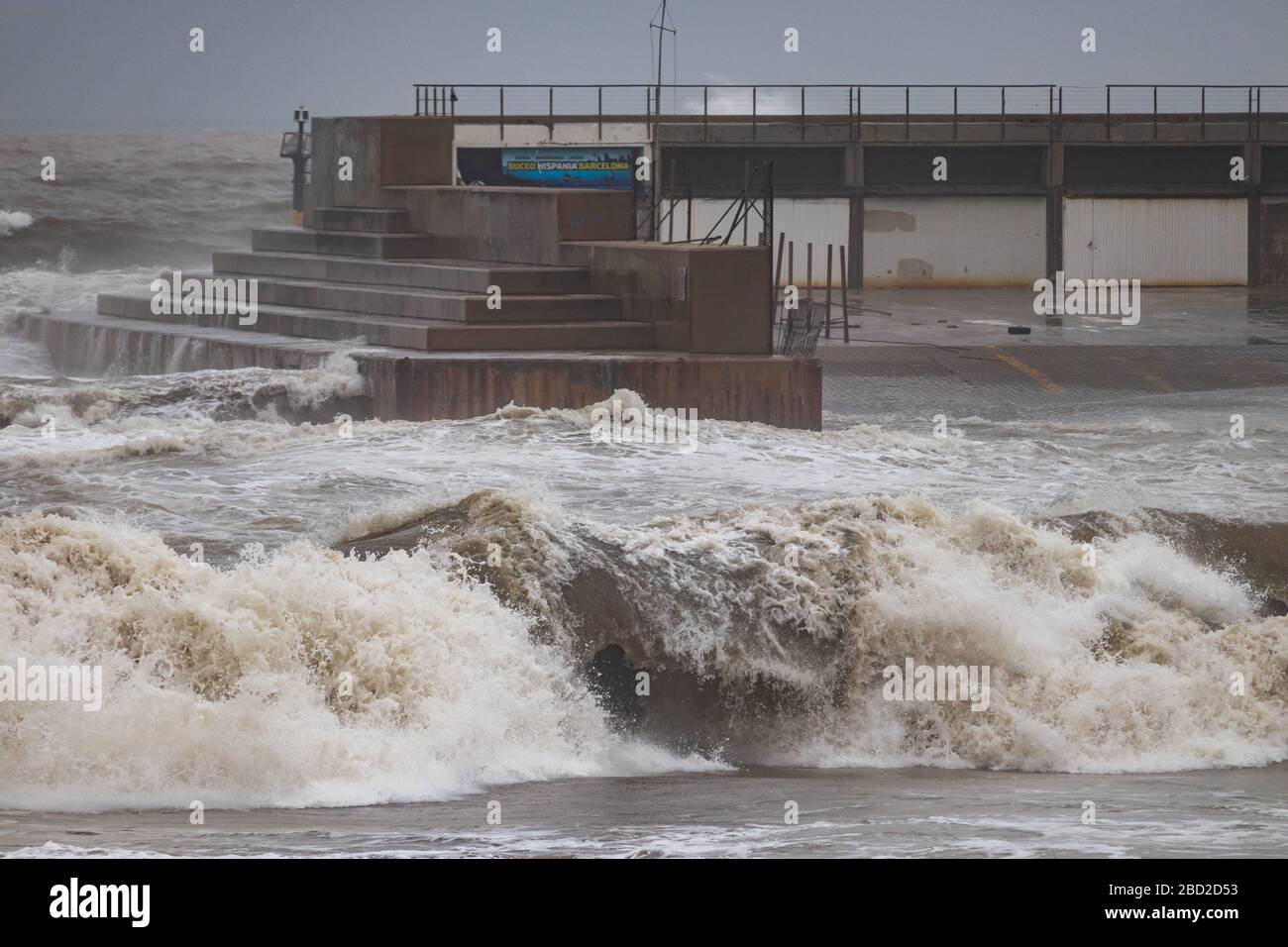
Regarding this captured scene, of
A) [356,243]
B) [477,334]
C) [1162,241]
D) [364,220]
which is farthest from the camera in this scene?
[1162,241]

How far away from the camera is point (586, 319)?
24266mm

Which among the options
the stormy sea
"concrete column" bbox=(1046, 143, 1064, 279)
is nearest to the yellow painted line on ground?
the stormy sea

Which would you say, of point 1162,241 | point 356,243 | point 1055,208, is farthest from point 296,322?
point 1162,241

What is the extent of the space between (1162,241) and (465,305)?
31.2m

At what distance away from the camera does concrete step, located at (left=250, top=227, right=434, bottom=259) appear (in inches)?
1081

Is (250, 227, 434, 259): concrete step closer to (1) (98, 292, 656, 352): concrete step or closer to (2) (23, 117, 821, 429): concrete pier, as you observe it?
(2) (23, 117, 821, 429): concrete pier

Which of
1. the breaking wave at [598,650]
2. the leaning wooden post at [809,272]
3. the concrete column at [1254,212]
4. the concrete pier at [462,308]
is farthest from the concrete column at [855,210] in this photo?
the breaking wave at [598,650]

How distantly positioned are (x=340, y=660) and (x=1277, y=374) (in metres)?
23.3

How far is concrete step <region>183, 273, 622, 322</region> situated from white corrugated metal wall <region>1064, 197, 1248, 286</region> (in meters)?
28.2

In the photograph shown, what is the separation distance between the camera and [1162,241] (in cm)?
5006

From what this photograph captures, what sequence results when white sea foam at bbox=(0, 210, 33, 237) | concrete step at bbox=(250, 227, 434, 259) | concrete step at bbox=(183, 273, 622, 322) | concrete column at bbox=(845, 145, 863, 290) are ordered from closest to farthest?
concrete step at bbox=(183, 273, 622, 322) → concrete step at bbox=(250, 227, 434, 259) → concrete column at bbox=(845, 145, 863, 290) → white sea foam at bbox=(0, 210, 33, 237)

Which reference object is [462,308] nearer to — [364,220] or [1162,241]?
[364,220]
